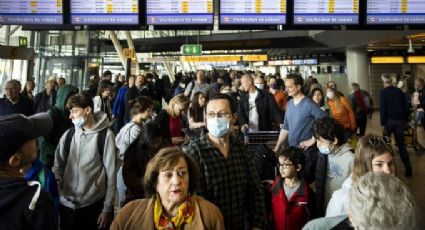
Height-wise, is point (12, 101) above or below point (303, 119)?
above

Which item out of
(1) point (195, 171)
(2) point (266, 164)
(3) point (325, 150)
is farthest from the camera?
(2) point (266, 164)

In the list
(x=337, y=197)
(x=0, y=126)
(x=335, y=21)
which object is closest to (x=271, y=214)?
(x=337, y=197)

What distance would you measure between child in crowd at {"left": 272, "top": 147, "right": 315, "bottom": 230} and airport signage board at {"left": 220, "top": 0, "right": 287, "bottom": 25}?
3.09 metres

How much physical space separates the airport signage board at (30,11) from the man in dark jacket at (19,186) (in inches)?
188

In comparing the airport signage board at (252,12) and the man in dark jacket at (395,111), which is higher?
the airport signage board at (252,12)

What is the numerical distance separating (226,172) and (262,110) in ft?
11.7

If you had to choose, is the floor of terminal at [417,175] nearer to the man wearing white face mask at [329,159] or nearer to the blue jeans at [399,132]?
the blue jeans at [399,132]

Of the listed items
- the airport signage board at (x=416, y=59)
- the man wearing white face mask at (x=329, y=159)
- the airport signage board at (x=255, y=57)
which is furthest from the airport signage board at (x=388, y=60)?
the man wearing white face mask at (x=329, y=159)

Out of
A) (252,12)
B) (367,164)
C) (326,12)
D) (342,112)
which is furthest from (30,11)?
(367,164)

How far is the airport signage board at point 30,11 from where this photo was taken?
5.89m

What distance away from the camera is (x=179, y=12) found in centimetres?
587

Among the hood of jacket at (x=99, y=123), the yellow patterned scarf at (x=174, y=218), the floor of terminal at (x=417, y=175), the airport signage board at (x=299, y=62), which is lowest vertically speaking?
the floor of terminal at (x=417, y=175)

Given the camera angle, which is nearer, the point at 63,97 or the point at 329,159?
the point at 329,159

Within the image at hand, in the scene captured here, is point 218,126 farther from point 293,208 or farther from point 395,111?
point 395,111
